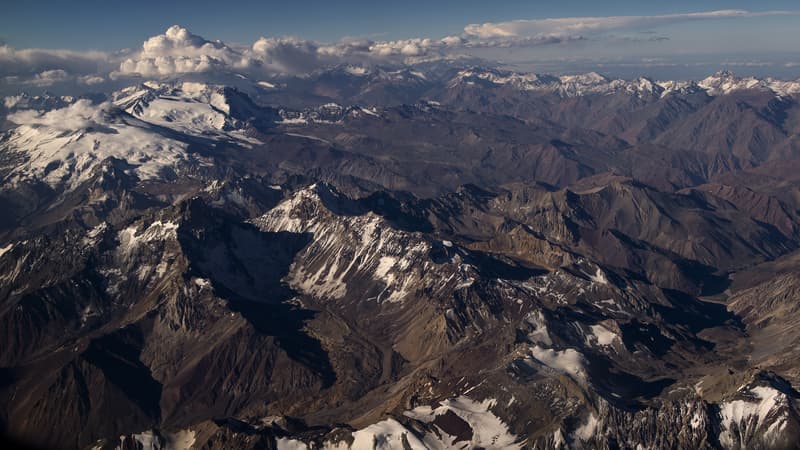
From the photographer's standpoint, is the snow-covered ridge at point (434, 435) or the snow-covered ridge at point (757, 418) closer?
the snow-covered ridge at point (757, 418)

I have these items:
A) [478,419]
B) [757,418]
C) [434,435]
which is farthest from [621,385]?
[434,435]

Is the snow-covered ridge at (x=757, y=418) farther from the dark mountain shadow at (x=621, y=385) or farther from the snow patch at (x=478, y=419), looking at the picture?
the snow patch at (x=478, y=419)

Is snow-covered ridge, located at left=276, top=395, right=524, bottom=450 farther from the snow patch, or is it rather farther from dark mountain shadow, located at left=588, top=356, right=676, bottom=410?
dark mountain shadow, located at left=588, top=356, right=676, bottom=410

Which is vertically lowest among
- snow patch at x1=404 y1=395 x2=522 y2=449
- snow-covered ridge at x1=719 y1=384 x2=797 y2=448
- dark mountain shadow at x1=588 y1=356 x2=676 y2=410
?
dark mountain shadow at x1=588 y1=356 x2=676 y2=410

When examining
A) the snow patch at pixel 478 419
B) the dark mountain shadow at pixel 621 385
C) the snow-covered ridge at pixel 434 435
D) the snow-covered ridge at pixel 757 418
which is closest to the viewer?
the snow-covered ridge at pixel 757 418

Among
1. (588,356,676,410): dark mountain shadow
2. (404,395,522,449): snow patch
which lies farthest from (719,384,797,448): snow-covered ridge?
(404,395,522,449): snow patch

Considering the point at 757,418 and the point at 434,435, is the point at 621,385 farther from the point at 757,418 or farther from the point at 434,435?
the point at 434,435

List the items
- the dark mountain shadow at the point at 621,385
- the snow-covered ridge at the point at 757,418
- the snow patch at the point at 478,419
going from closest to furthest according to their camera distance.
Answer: the snow-covered ridge at the point at 757,418 → the snow patch at the point at 478,419 → the dark mountain shadow at the point at 621,385

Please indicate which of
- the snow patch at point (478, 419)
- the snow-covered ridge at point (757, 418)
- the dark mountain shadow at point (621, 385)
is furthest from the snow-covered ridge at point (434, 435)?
the snow-covered ridge at point (757, 418)

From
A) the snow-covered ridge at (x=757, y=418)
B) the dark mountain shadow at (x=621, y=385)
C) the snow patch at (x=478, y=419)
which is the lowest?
the dark mountain shadow at (x=621, y=385)

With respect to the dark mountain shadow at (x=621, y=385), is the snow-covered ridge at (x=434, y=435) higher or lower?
higher

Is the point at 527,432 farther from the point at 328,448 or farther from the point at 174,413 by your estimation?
the point at 174,413
